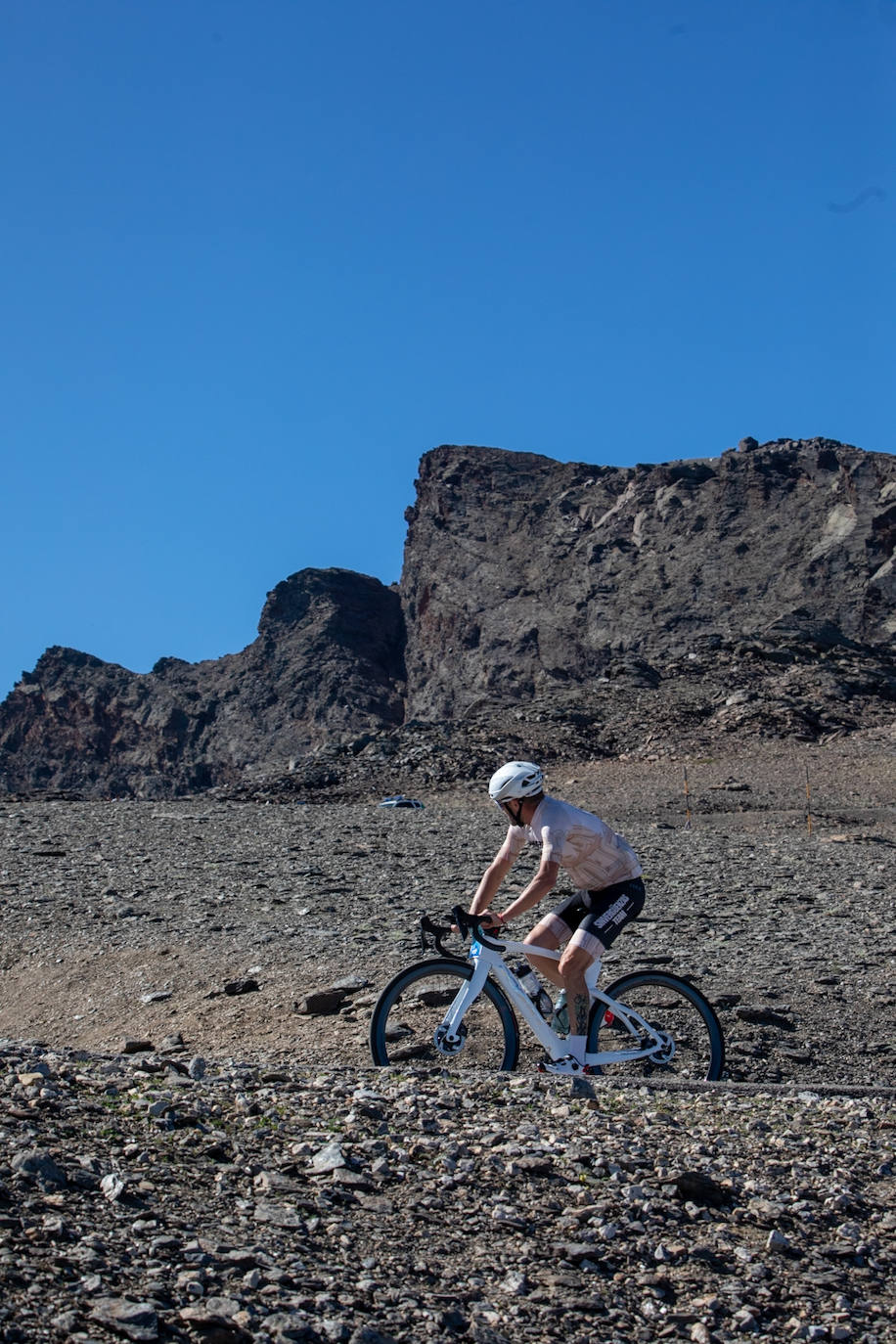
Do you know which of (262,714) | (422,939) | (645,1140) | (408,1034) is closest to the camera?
(645,1140)

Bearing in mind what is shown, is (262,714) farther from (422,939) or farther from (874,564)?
(422,939)

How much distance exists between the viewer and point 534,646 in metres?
84.4

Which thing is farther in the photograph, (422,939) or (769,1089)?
(422,939)

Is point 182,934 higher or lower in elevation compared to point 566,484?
lower

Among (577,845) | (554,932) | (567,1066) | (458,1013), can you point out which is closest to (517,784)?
(577,845)

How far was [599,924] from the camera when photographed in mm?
7074

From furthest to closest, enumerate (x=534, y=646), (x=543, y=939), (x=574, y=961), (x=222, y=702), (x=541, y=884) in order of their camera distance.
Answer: (x=222, y=702)
(x=534, y=646)
(x=543, y=939)
(x=574, y=961)
(x=541, y=884)

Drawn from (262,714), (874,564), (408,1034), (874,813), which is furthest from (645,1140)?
(262,714)

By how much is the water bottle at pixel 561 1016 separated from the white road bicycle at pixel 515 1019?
0.04 metres

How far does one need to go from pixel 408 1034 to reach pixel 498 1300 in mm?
4136

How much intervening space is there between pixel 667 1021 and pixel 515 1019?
2.95 feet

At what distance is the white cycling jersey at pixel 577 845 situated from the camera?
22.8 ft

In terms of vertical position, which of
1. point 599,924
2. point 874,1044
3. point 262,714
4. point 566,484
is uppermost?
point 566,484

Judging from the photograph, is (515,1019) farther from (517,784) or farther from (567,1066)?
(517,784)
